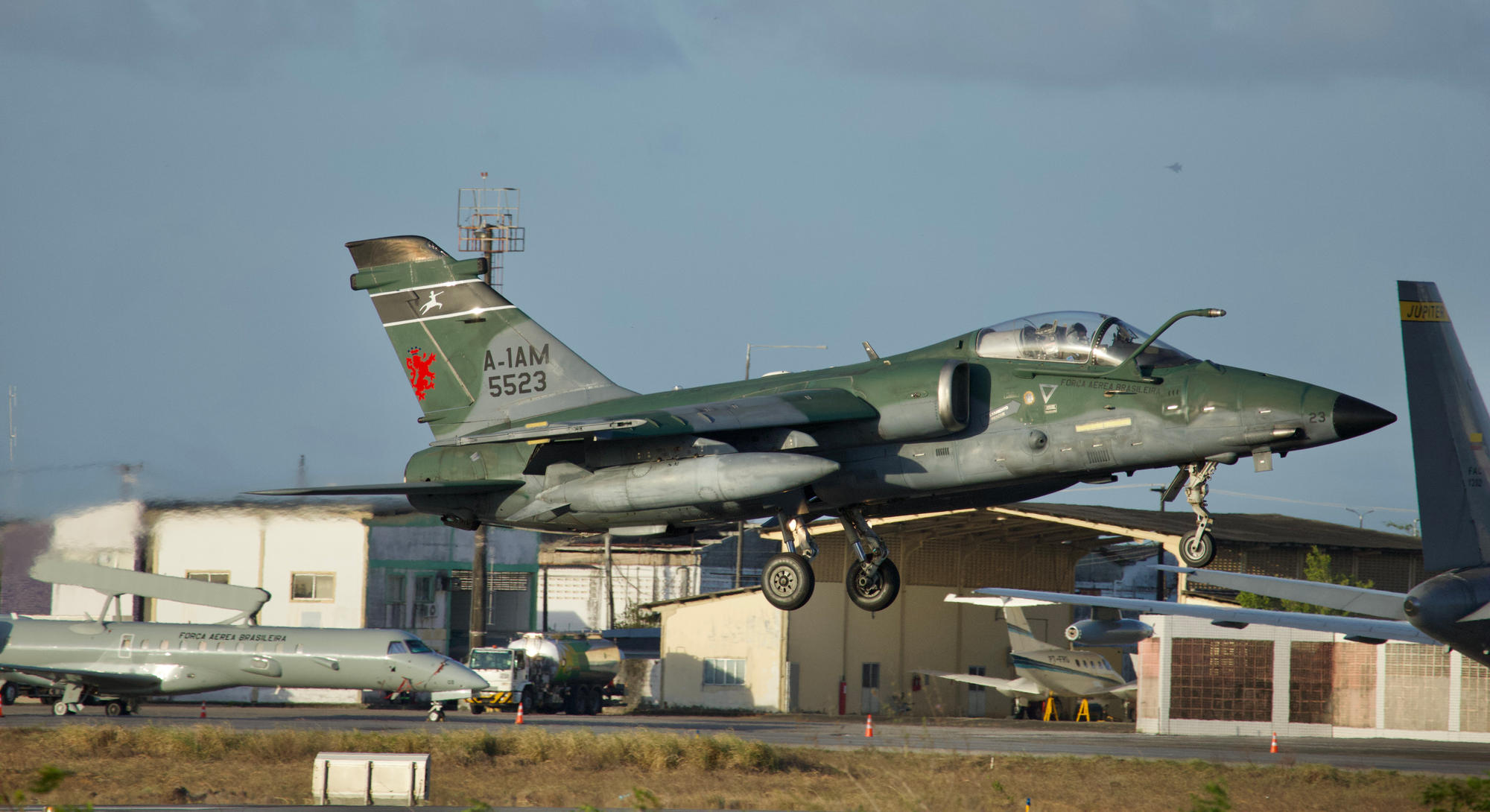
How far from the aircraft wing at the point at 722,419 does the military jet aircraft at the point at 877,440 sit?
0.03 meters

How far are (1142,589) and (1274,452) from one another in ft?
215

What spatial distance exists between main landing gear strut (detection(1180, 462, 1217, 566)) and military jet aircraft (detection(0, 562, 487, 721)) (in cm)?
2308

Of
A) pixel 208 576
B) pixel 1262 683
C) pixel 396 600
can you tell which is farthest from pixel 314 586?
pixel 1262 683

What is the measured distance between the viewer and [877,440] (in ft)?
52.0

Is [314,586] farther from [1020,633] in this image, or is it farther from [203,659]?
[1020,633]

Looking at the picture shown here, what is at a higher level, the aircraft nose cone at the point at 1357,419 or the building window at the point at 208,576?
the aircraft nose cone at the point at 1357,419

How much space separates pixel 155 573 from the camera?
113 ft

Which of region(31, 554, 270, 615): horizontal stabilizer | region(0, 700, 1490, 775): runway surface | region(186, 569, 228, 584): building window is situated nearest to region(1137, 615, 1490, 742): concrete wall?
region(0, 700, 1490, 775): runway surface

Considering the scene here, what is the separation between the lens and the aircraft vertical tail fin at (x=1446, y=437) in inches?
805

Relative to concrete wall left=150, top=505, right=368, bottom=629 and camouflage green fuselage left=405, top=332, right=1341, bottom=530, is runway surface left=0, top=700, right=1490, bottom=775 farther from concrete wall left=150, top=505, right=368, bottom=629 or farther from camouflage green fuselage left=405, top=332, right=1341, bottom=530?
camouflage green fuselage left=405, top=332, right=1341, bottom=530

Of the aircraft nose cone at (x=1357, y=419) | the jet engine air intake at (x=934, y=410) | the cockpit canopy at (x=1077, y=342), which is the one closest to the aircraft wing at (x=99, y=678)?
the jet engine air intake at (x=934, y=410)

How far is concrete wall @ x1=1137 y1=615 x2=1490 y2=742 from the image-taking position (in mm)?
35281

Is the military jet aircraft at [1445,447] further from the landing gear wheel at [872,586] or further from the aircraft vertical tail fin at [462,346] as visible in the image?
the aircraft vertical tail fin at [462,346]

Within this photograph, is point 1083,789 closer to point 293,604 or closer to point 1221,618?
point 1221,618
